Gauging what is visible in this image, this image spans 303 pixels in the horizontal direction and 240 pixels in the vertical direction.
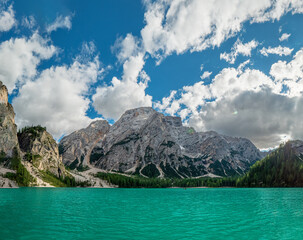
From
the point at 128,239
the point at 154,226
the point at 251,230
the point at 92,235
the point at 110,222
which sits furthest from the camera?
the point at 110,222

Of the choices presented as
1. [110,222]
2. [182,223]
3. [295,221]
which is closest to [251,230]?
[182,223]

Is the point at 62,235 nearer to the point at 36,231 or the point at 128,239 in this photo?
the point at 36,231

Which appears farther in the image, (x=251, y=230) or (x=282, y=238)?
(x=251, y=230)

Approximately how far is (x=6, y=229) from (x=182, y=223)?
2655 cm

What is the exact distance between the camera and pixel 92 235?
91.5 feet

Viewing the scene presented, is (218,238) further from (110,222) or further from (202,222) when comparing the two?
(110,222)

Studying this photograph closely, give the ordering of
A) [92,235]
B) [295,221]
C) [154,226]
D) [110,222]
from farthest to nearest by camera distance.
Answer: [295,221], [110,222], [154,226], [92,235]

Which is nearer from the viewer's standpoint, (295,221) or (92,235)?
(92,235)

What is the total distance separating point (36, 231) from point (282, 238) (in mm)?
32759

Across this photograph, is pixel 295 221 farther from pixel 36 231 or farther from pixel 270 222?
pixel 36 231

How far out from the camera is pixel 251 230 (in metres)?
32.0

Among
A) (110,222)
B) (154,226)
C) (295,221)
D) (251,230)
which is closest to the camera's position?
(251,230)

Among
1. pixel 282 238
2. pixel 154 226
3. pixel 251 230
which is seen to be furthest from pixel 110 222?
pixel 282 238

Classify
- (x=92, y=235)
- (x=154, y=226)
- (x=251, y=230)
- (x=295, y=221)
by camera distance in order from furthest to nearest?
(x=295, y=221) < (x=154, y=226) < (x=251, y=230) < (x=92, y=235)
